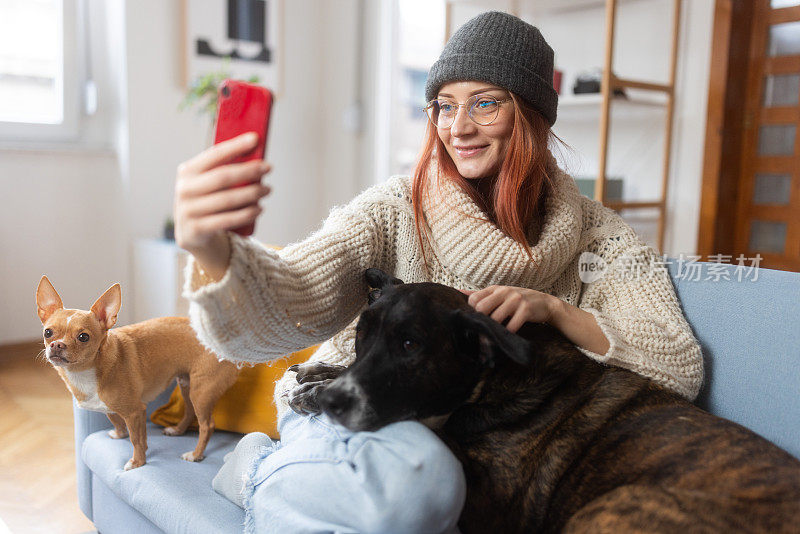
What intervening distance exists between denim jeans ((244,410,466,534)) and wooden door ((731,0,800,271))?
10.2 ft

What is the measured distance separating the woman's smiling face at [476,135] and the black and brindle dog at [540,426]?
0.43 metres

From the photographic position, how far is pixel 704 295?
1514 millimetres

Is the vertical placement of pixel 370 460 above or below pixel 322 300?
below

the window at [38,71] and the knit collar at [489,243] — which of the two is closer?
the knit collar at [489,243]

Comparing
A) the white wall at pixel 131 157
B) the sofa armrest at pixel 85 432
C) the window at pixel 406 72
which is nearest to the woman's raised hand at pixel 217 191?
the sofa armrest at pixel 85 432

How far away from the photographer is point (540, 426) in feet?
3.95

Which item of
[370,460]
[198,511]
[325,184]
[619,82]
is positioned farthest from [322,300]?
[325,184]

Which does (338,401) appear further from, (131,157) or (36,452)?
(131,157)

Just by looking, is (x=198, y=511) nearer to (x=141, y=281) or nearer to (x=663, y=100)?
(x=141, y=281)

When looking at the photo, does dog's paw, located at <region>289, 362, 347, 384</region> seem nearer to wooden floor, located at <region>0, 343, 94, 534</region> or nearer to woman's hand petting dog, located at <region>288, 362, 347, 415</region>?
woman's hand petting dog, located at <region>288, 362, 347, 415</region>

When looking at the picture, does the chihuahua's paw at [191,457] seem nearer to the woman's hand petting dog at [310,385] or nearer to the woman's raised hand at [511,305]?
the woman's hand petting dog at [310,385]

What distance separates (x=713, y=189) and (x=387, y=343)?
2953mm

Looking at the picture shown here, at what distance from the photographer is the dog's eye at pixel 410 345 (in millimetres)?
1132

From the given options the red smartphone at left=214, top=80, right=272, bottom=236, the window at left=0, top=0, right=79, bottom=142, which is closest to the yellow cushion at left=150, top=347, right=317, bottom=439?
the red smartphone at left=214, top=80, right=272, bottom=236
